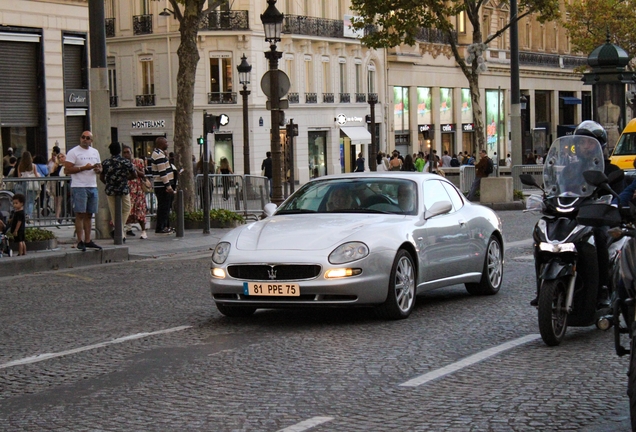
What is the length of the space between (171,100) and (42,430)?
51.4 meters

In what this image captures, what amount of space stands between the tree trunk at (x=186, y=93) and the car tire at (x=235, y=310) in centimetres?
1373

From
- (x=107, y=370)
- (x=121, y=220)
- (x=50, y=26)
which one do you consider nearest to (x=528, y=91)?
(x=50, y=26)

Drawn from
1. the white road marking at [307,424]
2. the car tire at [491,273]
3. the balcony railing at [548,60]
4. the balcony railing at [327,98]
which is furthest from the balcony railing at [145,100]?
the white road marking at [307,424]

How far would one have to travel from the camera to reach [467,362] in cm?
888

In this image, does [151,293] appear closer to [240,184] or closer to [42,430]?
[42,430]

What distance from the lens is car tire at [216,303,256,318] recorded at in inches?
446

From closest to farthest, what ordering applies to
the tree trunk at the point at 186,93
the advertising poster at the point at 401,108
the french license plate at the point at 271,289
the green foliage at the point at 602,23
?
the french license plate at the point at 271,289 → the tree trunk at the point at 186,93 → the green foliage at the point at 602,23 → the advertising poster at the point at 401,108

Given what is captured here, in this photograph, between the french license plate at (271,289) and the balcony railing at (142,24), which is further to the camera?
the balcony railing at (142,24)

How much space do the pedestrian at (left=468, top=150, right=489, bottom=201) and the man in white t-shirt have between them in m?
19.5

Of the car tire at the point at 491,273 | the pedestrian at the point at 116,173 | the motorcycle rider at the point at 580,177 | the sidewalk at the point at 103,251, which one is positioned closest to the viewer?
the motorcycle rider at the point at 580,177

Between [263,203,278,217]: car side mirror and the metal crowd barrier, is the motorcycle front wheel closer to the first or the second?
[263,203,278,217]: car side mirror

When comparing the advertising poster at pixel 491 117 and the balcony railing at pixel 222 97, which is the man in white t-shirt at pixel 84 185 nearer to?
the balcony railing at pixel 222 97

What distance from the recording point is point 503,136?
77.4 m

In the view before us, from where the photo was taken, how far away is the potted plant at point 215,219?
24.8m
